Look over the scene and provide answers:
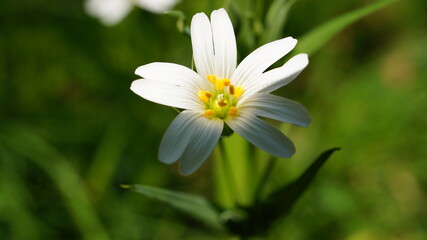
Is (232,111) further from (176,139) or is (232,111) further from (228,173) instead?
(228,173)

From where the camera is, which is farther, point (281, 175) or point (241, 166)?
point (281, 175)

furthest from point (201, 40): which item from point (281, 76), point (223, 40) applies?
point (281, 76)

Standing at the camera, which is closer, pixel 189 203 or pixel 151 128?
pixel 189 203

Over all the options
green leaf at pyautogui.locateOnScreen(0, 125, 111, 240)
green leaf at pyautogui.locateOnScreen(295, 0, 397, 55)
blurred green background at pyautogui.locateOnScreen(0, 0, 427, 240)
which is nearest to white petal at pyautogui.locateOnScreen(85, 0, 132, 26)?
blurred green background at pyautogui.locateOnScreen(0, 0, 427, 240)

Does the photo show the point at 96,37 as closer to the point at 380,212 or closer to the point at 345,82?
the point at 345,82

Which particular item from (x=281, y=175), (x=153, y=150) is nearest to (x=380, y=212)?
(x=281, y=175)

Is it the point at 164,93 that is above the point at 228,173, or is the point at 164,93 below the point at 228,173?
above

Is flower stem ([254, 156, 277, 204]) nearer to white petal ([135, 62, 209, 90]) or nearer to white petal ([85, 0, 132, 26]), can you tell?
white petal ([135, 62, 209, 90])

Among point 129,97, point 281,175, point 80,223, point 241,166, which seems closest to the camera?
point 241,166
